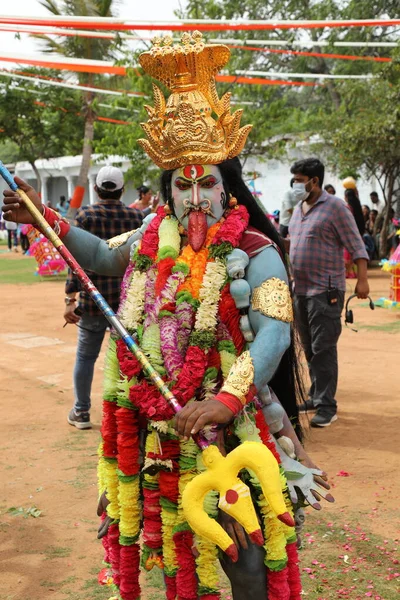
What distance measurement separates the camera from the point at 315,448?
545 cm

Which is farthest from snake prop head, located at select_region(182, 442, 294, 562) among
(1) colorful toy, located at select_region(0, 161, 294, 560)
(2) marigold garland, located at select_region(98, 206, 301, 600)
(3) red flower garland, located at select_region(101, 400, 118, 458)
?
(3) red flower garland, located at select_region(101, 400, 118, 458)

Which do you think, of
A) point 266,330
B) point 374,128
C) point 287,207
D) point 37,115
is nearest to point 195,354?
point 266,330

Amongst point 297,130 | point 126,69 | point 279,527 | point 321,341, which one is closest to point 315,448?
point 321,341

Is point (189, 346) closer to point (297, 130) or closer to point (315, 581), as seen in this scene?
point (315, 581)

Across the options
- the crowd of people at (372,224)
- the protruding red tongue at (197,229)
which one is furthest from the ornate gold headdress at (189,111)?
the crowd of people at (372,224)

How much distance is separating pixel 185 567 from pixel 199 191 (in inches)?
54.9

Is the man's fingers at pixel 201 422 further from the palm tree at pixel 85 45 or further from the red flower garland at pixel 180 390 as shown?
the palm tree at pixel 85 45

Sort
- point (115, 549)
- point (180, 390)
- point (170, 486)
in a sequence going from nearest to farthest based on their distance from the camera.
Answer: point (180, 390)
point (170, 486)
point (115, 549)

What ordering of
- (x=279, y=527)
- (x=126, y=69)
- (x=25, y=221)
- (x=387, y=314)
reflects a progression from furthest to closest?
(x=126, y=69) < (x=387, y=314) < (x=25, y=221) < (x=279, y=527)

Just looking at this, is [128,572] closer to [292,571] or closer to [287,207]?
[292,571]

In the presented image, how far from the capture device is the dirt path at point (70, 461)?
379cm

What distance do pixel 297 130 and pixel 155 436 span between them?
70.4ft

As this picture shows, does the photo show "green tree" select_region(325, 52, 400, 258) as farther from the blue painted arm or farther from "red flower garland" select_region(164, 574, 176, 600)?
"red flower garland" select_region(164, 574, 176, 600)

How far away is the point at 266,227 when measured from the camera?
300 centimetres
